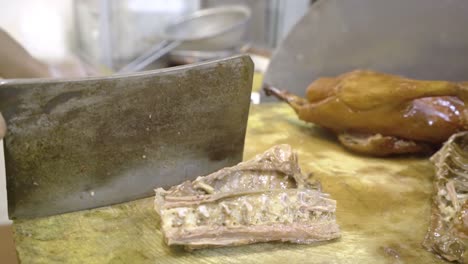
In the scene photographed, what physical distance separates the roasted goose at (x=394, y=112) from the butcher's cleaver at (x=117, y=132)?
2.01 ft

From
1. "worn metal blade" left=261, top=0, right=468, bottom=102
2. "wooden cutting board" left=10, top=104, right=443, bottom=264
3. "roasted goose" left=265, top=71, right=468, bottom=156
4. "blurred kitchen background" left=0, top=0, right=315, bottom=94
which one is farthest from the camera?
"blurred kitchen background" left=0, top=0, right=315, bottom=94

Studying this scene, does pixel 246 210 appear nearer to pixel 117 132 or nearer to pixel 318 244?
pixel 318 244

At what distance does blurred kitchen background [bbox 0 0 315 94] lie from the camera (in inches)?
169

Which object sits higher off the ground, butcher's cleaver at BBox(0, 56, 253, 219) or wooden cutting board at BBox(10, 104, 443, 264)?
butcher's cleaver at BBox(0, 56, 253, 219)

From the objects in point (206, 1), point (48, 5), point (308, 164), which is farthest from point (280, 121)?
point (48, 5)

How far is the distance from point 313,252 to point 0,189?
203 cm

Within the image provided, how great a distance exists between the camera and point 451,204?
1.58 meters

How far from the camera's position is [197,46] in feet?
13.5

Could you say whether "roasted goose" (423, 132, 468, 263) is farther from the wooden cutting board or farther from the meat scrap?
the meat scrap

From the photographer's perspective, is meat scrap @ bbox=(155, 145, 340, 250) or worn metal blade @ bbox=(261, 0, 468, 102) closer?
meat scrap @ bbox=(155, 145, 340, 250)

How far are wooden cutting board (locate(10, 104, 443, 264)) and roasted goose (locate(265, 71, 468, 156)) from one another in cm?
16

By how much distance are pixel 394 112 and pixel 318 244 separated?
2.89 feet

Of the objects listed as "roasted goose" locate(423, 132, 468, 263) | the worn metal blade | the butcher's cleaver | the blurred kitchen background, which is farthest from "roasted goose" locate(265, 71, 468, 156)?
the blurred kitchen background

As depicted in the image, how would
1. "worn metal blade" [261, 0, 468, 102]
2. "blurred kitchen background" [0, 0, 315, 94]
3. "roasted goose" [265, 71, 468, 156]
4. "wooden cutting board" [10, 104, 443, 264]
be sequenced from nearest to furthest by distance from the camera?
"wooden cutting board" [10, 104, 443, 264] → "roasted goose" [265, 71, 468, 156] → "worn metal blade" [261, 0, 468, 102] → "blurred kitchen background" [0, 0, 315, 94]
